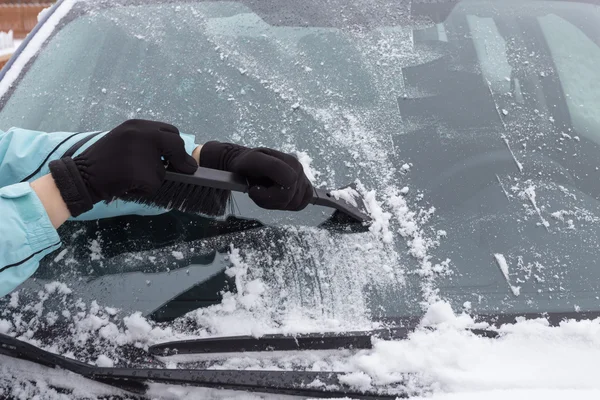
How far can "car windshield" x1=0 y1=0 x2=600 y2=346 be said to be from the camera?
1292mm

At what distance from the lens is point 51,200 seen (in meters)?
1.24

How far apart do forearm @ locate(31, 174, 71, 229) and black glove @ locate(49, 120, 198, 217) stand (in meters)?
0.02

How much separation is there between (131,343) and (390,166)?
930 mm

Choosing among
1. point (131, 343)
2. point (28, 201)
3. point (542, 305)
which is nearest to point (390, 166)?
point (542, 305)

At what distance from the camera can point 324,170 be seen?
1559 millimetres

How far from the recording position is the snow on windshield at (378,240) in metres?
1.18

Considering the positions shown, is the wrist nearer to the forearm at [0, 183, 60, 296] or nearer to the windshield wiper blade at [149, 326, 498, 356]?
the forearm at [0, 183, 60, 296]

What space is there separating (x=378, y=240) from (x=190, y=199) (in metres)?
0.58

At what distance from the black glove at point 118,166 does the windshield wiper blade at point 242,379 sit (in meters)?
0.42

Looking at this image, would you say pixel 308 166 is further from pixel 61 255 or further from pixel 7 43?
pixel 7 43

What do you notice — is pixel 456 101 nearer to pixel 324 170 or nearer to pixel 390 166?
pixel 390 166

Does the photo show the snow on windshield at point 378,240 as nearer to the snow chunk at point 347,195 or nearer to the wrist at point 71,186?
the snow chunk at point 347,195

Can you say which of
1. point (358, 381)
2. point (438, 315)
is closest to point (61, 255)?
point (358, 381)

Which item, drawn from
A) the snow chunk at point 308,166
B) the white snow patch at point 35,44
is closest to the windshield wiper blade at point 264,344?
the snow chunk at point 308,166
